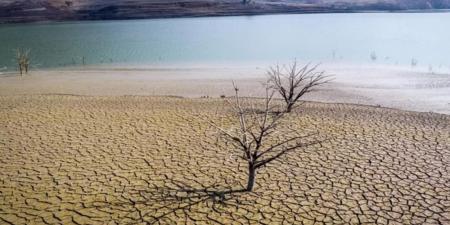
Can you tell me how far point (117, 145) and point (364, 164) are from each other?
199 inches

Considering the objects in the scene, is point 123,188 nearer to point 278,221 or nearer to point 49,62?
point 278,221

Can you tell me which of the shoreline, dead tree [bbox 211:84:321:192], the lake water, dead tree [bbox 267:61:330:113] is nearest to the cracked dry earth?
dead tree [bbox 211:84:321:192]

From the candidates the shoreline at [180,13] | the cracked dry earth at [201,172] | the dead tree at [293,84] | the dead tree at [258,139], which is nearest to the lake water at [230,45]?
the dead tree at [293,84]

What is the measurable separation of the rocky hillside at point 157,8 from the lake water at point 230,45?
12.5 m

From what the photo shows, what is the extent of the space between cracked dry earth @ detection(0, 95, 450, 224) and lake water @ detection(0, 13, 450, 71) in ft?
44.3

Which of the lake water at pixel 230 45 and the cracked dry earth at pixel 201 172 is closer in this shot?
the cracked dry earth at pixel 201 172

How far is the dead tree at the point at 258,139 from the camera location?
256 inches

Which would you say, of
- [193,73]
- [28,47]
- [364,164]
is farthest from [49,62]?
[364,164]

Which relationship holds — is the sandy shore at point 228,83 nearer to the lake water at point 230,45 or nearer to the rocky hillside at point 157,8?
the lake water at point 230,45

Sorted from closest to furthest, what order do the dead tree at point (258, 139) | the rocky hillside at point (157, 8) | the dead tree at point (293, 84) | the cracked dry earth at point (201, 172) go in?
1. the cracked dry earth at point (201, 172)
2. the dead tree at point (258, 139)
3. the dead tree at point (293, 84)
4. the rocky hillside at point (157, 8)

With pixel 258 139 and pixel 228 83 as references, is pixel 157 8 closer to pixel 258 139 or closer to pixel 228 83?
pixel 228 83

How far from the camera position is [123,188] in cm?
656

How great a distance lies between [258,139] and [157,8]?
54.2 m

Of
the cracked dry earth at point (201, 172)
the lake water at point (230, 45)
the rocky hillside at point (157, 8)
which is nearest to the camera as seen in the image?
the cracked dry earth at point (201, 172)
